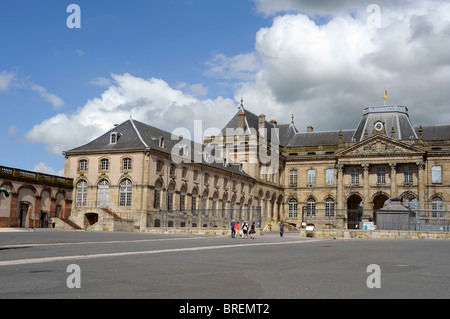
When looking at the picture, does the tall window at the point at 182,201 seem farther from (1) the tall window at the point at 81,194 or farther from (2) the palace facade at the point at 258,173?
(1) the tall window at the point at 81,194

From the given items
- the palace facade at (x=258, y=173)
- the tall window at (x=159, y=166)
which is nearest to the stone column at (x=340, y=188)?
the palace facade at (x=258, y=173)

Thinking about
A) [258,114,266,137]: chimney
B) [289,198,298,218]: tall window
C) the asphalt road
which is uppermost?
[258,114,266,137]: chimney

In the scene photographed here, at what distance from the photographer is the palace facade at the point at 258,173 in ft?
161

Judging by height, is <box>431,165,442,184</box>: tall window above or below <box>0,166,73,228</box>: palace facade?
above

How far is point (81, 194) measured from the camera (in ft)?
168

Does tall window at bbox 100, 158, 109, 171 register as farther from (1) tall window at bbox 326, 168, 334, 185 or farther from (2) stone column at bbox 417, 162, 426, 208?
(2) stone column at bbox 417, 162, 426, 208

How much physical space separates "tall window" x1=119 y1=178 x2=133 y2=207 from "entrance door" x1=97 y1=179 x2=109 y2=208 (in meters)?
1.70

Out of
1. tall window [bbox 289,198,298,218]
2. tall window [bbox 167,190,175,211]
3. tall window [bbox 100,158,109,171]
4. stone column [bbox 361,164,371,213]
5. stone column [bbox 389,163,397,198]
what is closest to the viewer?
tall window [bbox 100,158,109,171]

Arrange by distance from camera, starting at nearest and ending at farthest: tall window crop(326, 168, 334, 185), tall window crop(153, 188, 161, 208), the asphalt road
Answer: the asphalt road
tall window crop(153, 188, 161, 208)
tall window crop(326, 168, 334, 185)

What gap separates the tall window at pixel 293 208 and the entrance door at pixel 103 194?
37.8 meters

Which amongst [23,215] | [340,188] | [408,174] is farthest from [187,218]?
[408,174]

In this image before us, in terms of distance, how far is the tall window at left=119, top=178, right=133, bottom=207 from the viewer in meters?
48.8

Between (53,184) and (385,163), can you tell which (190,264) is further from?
(385,163)

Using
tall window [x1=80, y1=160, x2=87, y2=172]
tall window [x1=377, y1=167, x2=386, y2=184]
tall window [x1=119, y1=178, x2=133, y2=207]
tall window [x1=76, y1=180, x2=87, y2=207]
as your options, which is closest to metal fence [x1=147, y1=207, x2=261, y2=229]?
tall window [x1=119, y1=178, x2=133, y2=207]
